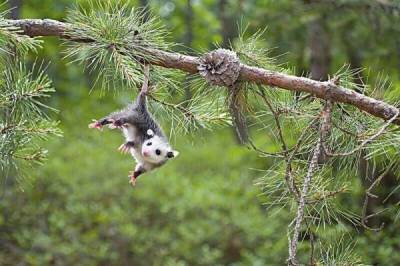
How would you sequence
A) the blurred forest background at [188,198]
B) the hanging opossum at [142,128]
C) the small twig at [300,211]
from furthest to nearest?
the blurred forest background at [188,198]
the hanging opossum at [142,128]
the small twig at [300,211]

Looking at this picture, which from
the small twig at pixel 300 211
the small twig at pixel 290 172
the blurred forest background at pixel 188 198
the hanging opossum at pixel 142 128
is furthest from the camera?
the blurred forest background at pixel 188 198

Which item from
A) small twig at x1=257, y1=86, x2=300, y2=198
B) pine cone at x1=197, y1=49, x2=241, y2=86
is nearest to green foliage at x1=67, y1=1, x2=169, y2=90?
pine cone at x1=197, y1=49, x2=241, y2=86

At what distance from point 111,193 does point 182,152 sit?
99 centimetres

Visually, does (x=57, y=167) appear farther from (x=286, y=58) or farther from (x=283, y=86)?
(x=283, y=86)

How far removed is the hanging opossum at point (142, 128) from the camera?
196cm

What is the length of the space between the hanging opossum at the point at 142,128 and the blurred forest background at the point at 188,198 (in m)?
2.36

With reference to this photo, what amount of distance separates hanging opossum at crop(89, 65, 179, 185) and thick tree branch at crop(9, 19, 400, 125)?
0.30 ft

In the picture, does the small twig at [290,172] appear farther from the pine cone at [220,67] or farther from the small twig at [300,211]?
the pine cone at [220,67]

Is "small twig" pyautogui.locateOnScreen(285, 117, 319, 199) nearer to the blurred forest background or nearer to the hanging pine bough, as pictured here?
the hanging pine bough

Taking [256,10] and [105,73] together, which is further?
[256,10]

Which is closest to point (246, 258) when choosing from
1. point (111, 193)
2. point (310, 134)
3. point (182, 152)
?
point (111, 193)

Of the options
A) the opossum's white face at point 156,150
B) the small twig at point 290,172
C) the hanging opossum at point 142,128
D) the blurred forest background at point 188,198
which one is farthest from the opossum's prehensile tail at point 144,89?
the blurred forest background at point 188,198

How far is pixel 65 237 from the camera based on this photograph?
477 centimetres

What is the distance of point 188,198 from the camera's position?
5023 millimetres
